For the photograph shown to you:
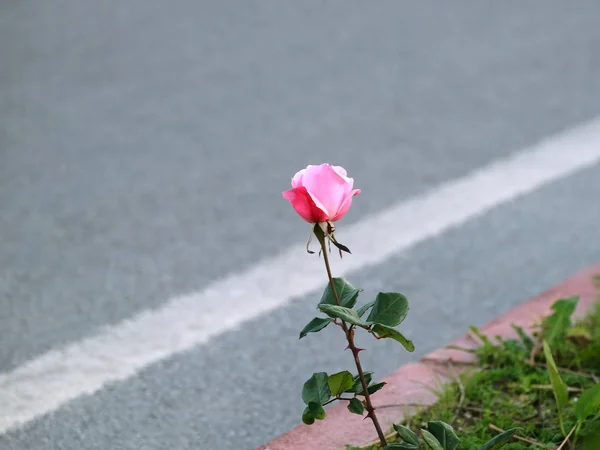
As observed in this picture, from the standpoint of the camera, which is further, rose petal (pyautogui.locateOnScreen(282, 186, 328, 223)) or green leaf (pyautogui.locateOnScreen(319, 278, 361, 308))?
green leaf (pyautogui.locateOnScreen(319, 278, 361, 308))

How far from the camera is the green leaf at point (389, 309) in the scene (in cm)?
136

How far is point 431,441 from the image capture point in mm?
1359

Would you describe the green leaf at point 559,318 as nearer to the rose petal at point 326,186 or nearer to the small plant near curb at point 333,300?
the small plant near curb at point 333,300

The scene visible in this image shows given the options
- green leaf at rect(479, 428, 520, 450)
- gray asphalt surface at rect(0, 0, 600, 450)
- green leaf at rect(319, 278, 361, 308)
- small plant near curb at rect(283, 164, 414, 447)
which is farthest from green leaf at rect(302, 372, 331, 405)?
gray asphalt surface at rect(0, 0, 600, 450)

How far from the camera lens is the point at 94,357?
2049 mm

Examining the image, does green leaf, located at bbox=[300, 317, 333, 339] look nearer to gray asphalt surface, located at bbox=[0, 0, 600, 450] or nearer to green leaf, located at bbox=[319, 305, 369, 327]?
green leaf, located at bbox=[319, 305, 369, 327]

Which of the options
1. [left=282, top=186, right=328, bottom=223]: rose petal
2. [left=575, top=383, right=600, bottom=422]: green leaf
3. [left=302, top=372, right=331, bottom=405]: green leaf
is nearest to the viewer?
[left=282, top=186, right=328, bottom=223]: rose petal

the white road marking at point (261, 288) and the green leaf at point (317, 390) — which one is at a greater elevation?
the white road marking at point (261, 288)

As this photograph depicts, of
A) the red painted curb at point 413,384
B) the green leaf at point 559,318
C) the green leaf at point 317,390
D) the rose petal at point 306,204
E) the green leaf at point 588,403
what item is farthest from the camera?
the green leaf at point 559,318

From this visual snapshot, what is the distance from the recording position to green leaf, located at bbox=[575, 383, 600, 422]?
152cm

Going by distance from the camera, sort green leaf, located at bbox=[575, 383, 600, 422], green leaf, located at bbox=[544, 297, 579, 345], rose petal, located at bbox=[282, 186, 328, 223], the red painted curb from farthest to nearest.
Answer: green leaf, located at bbox=[544, 297, 579, 345]
the red painted curb
green leaf, located at bbox=[575, 383, 600, 422]
rose petal, located at bbox=[282, 186, 328, 223]

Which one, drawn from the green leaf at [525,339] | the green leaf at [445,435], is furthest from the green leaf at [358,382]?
the green leaf at [525,339]

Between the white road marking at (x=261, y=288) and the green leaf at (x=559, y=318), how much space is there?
66 centimetres

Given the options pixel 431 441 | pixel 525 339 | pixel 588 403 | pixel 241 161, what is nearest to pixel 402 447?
pixel 431 441
